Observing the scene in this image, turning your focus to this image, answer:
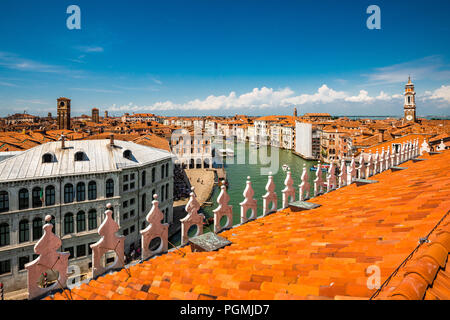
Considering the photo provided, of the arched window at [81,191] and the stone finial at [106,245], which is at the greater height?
the stone finial at [106,245]

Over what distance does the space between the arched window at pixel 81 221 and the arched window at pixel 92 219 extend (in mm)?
358

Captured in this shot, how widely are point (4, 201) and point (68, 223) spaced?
4216mm

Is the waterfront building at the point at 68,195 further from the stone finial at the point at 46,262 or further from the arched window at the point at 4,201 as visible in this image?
the stone finial at the point at 46,262

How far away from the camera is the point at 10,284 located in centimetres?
1922

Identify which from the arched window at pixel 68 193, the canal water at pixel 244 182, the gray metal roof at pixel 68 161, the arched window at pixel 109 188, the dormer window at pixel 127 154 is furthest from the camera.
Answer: the canal water at pixel 244 182

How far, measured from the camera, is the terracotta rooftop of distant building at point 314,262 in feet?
8.91

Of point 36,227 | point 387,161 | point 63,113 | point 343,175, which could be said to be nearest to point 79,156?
point 36,227

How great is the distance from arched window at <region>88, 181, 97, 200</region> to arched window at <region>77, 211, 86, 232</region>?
130 centimetres

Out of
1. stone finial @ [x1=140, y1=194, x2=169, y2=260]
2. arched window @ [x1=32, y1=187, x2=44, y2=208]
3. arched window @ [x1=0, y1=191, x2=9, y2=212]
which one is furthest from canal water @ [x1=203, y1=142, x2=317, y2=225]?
stone finial @ [x1=140, y1=194, x2=169, y2=260]

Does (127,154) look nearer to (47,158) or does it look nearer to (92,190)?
(92,190)

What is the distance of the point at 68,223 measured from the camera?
21109mm

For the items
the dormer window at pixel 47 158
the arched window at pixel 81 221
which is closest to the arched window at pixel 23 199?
the dormer window at pixel 47 158
